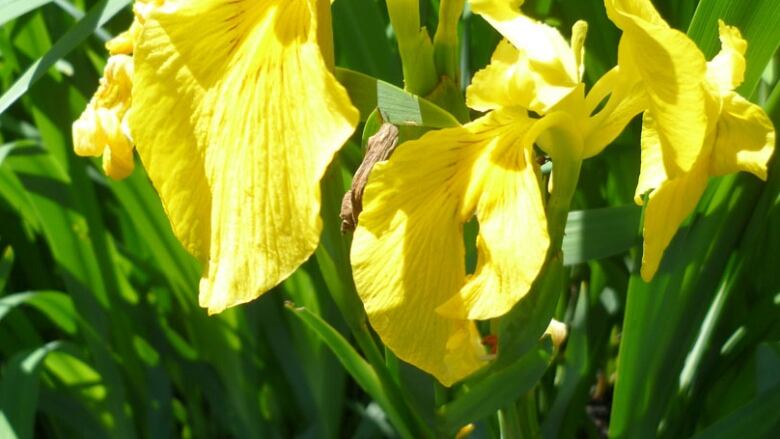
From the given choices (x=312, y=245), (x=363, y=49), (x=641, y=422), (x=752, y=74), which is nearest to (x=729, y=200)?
(x=752, y=74)

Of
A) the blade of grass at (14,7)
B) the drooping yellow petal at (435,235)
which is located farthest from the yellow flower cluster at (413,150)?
the blade of grass at (14,7)

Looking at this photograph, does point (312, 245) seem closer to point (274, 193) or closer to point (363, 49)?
point (274, 193)

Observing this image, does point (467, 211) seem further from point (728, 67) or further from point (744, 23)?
point (744, 23)

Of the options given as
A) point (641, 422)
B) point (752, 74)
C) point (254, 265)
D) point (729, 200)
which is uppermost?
point (254, 265)

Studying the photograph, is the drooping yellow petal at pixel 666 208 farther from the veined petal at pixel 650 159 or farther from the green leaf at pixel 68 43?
the green leaf at pixel 68 43

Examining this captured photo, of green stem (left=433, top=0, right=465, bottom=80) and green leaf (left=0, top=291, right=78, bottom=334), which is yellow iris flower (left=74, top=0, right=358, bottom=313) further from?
green leaf (left=0, top=291, right=78, bottom=334)

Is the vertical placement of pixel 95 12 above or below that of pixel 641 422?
above

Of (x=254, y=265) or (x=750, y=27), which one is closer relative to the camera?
(x=254, y=265)
